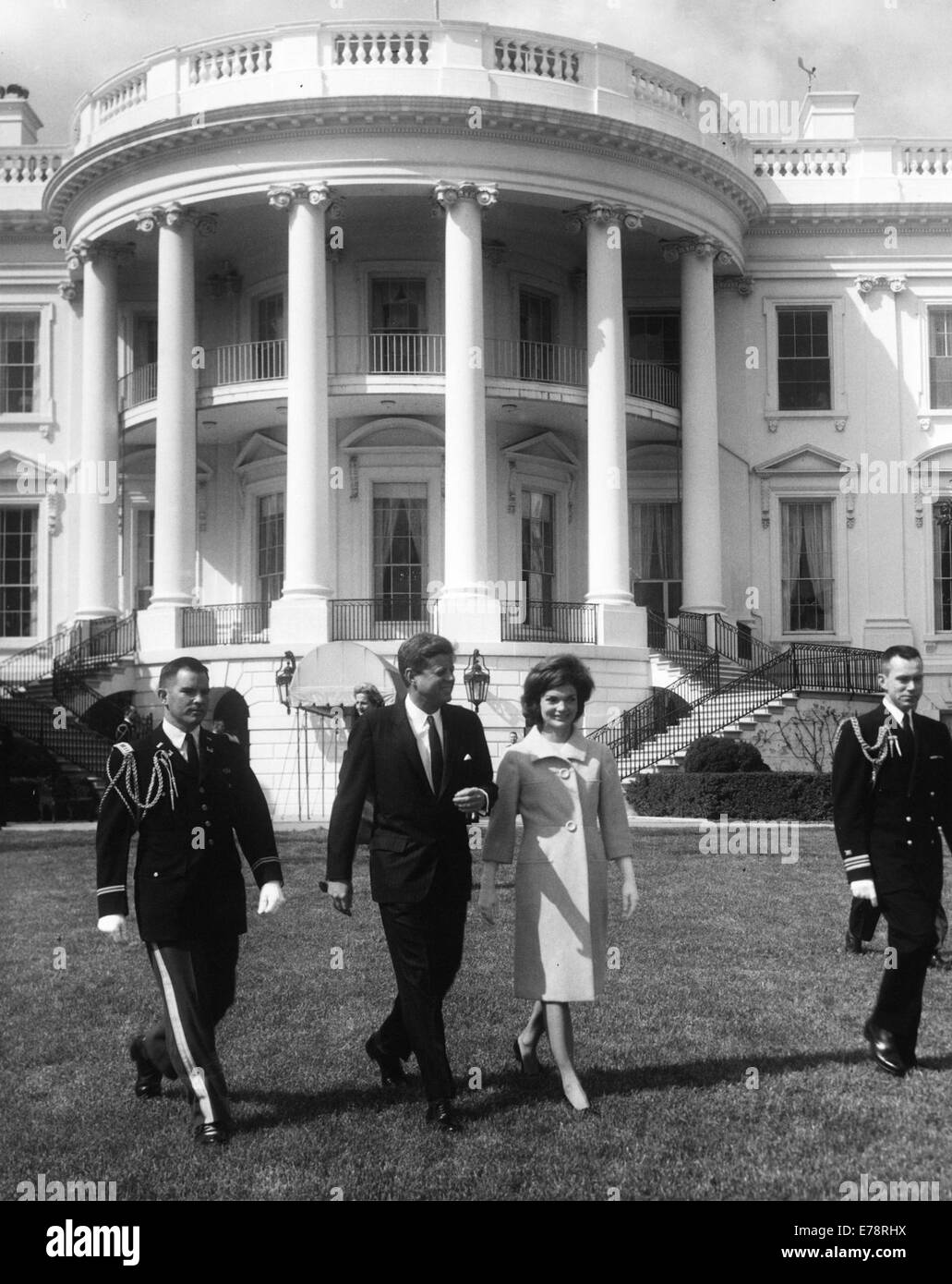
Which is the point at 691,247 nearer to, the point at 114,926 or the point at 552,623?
the point at 552,623

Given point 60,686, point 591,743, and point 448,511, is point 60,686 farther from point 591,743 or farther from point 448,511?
point 591,743

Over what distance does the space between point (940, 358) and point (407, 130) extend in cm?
1278

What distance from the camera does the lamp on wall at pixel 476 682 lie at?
25406mm

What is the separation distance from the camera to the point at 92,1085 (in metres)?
7.29

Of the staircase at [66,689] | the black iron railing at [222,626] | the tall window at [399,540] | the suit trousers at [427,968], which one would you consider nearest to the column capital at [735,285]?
the tall window at [399,540]

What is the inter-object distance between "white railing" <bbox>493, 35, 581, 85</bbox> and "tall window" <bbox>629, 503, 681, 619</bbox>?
8.69 metres

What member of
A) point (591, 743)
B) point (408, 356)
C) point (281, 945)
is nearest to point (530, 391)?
point (408, 356)

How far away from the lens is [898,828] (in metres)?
7.43

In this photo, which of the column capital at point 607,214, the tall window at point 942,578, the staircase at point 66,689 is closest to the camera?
the staircase at point 66,689

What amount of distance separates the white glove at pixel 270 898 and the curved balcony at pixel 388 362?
74.0ft

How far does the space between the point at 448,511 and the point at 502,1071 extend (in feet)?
66.7

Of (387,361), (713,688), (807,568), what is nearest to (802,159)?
(807,568)

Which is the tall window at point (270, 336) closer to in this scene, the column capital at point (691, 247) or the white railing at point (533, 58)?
the white railing at point (533, 58)

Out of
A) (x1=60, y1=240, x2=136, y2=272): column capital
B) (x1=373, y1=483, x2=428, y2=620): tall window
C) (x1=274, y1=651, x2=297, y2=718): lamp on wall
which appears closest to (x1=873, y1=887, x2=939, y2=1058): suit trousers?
(x1=274, y1=651, x2=297, y2=718): lamp on wall
